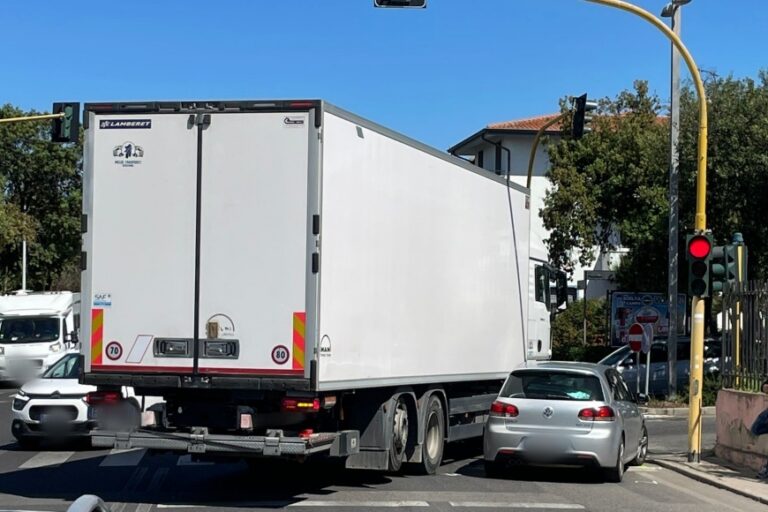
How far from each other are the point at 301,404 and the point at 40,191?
5103cm

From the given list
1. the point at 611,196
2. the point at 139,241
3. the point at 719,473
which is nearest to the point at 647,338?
the point at 611,196

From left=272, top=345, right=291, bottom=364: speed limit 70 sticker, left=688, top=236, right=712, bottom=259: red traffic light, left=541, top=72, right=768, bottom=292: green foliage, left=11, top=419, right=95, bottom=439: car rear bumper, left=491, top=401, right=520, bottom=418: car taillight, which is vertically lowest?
left=11, top=419, right=95, bottom=439: car rear bumper

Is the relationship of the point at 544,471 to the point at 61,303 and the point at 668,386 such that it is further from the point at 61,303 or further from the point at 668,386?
the point at 61,303

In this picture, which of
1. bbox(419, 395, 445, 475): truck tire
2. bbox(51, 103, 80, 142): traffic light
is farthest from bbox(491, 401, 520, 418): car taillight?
bbox(51, 103, 80, 142): traffic light

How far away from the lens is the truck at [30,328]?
1100 inches

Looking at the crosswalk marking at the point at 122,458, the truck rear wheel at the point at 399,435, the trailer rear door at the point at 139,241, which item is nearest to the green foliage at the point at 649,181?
the truck rear wheel at the point at 399,435

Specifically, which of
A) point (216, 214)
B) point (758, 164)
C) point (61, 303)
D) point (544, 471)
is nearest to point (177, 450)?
point (216, 214)

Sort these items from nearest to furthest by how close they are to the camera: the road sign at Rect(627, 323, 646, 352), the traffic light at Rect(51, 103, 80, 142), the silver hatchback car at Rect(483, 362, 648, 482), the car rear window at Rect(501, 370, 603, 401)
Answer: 1. the silver hatchback car at Rect(483, 362, 648, 482)
2. the car rear window at Rect(501, 370, 603, 401)
3. the traffic light at Rect(51, 103, 80, 142)
4. the road sign at Rect(627, 323, 646, 352)

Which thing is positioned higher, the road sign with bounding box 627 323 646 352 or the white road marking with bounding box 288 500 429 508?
the road sign with bounding box 627 323 646 352

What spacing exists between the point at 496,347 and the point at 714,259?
3.44 m

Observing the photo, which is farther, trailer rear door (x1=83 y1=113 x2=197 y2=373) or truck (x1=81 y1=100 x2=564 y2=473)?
trailer rear door (x1=83 y1=113 x2=197 y2=373)

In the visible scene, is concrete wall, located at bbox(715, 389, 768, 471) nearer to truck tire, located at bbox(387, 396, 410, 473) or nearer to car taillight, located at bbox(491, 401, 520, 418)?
car taillight, located at bbox(491, 401, 520, 418)

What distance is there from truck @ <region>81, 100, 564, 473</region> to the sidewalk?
4328 mm

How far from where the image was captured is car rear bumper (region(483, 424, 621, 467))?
39.5ft
